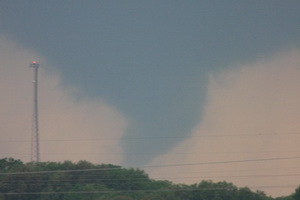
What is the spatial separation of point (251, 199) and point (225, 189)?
200 cm

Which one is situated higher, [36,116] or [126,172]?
[36,116]

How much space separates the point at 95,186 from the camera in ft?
182

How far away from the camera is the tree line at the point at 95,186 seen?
48844mm

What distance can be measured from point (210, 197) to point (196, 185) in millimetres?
1609

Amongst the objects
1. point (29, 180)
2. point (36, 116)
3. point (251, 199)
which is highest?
point (36, 116)

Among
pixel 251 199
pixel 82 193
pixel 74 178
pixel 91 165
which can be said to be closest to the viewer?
pixel 251 199

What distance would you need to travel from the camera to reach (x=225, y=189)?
48.8 m

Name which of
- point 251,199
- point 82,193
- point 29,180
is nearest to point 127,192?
point 82,193

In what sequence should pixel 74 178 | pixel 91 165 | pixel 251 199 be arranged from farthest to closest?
pixel 91 165 → pixel 74 178 → pixel 251 199

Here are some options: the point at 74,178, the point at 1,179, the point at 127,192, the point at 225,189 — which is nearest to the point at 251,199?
the point at 225,189

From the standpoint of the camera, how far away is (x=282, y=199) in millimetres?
50500

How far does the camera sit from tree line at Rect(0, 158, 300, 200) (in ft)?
160

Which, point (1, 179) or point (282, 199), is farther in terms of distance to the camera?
point (1, 179)

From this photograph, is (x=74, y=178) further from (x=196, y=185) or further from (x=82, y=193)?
(x=196, y=185)
